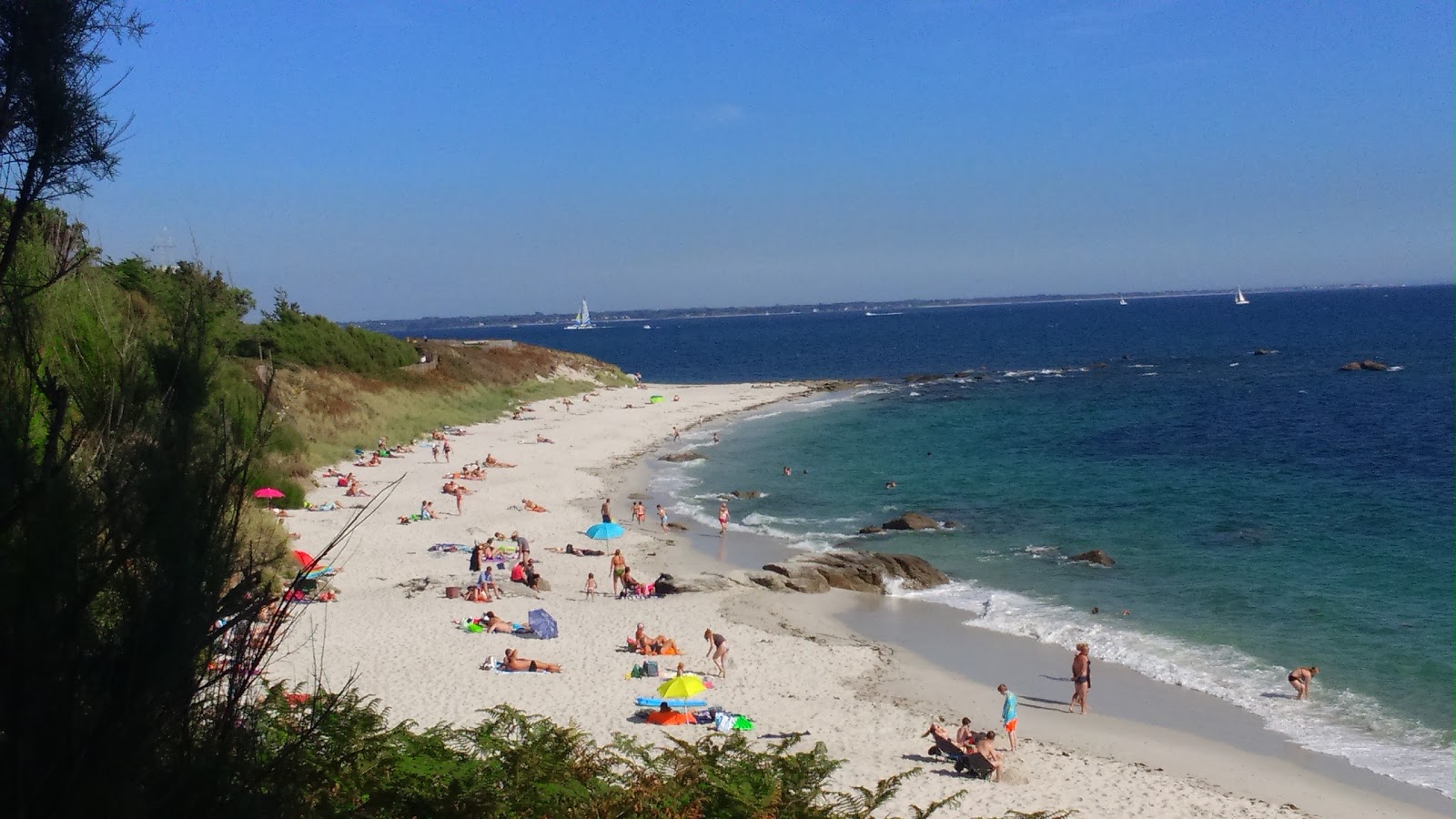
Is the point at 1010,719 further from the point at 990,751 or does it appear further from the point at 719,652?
the point at 719,652

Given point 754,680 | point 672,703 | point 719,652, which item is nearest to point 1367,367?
point 754,680

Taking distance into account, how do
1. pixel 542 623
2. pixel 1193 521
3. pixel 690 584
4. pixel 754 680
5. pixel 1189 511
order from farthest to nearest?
pixel 1189 511, pixel 1193 521, pixel 690 584, pixel 542 623, pixel 754 680

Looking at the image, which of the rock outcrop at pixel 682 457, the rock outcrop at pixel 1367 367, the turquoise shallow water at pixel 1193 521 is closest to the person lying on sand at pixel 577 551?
the turquoise shallow water at pixel 1193 521

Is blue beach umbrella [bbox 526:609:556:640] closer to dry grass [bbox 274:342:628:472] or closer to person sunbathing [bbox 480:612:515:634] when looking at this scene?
person sunbathing [bbox 480:612:515:634]

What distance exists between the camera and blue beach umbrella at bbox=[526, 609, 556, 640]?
60.9 feet

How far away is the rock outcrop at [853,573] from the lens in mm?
23422

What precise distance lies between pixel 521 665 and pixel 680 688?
3030mm

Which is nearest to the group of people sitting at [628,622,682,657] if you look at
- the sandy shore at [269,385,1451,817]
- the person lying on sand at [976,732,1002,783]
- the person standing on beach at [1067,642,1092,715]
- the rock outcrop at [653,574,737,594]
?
the sandy shore at [269,385,1451,817]

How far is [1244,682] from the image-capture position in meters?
17.3

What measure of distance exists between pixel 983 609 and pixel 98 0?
66.0 feet

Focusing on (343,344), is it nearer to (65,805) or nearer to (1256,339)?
(65,805)

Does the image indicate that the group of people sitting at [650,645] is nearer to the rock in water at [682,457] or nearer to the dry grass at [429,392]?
the dry grass at [429,392]

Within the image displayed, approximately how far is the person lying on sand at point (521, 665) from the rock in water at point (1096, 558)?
46.9 ft

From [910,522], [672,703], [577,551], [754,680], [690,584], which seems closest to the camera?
[672,703]
